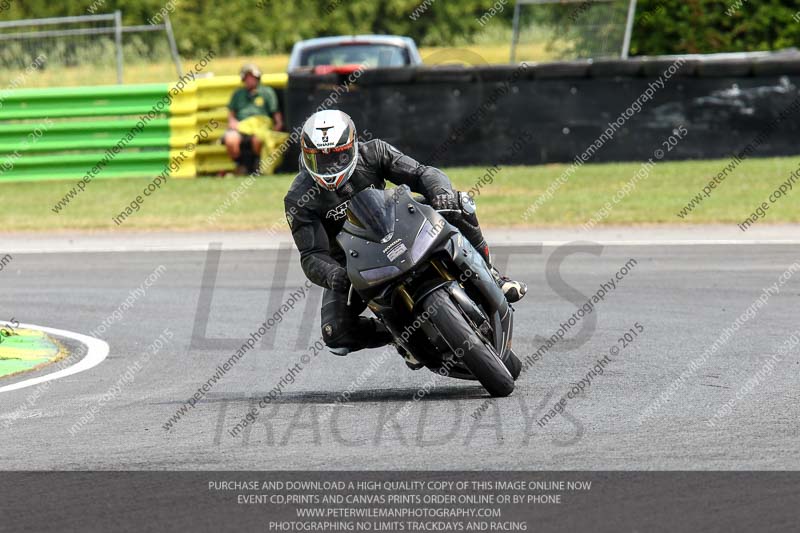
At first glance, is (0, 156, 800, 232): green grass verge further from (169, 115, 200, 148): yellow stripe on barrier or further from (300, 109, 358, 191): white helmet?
(300, 109, 358, 191): white helmet

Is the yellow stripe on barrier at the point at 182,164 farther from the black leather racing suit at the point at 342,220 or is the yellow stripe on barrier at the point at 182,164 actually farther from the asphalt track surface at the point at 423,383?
the black leather racing suit at the point at 342,220

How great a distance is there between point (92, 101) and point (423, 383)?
13.3 meters

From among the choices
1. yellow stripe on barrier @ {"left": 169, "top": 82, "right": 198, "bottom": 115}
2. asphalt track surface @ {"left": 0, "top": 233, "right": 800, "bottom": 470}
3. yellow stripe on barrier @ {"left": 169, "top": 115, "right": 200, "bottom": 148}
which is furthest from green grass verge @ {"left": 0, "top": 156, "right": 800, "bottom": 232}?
asphalt track surface @ {"left": 0, "top": 233, "right": 800, "bottom": 470}

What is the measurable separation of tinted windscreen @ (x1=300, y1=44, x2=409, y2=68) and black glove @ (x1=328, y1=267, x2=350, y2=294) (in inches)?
476

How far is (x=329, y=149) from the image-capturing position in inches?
287

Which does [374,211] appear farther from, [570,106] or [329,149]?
[570,106]

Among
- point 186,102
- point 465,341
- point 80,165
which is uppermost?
point 465,341

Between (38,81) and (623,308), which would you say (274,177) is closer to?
(38,81)

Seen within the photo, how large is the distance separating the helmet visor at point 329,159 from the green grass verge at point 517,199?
881 centimetres

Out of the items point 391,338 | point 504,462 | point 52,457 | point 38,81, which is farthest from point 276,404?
point 38,81

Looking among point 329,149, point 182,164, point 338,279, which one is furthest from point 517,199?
point 329,149

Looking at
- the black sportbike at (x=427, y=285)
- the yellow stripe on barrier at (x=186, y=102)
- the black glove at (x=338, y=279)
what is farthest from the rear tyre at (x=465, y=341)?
the yellow stripe on barrier at (x=186, y=102)

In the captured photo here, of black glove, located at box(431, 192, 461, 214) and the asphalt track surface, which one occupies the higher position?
black glove, located at box(431, 192, 461, 214)

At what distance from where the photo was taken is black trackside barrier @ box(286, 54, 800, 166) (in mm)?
17641
